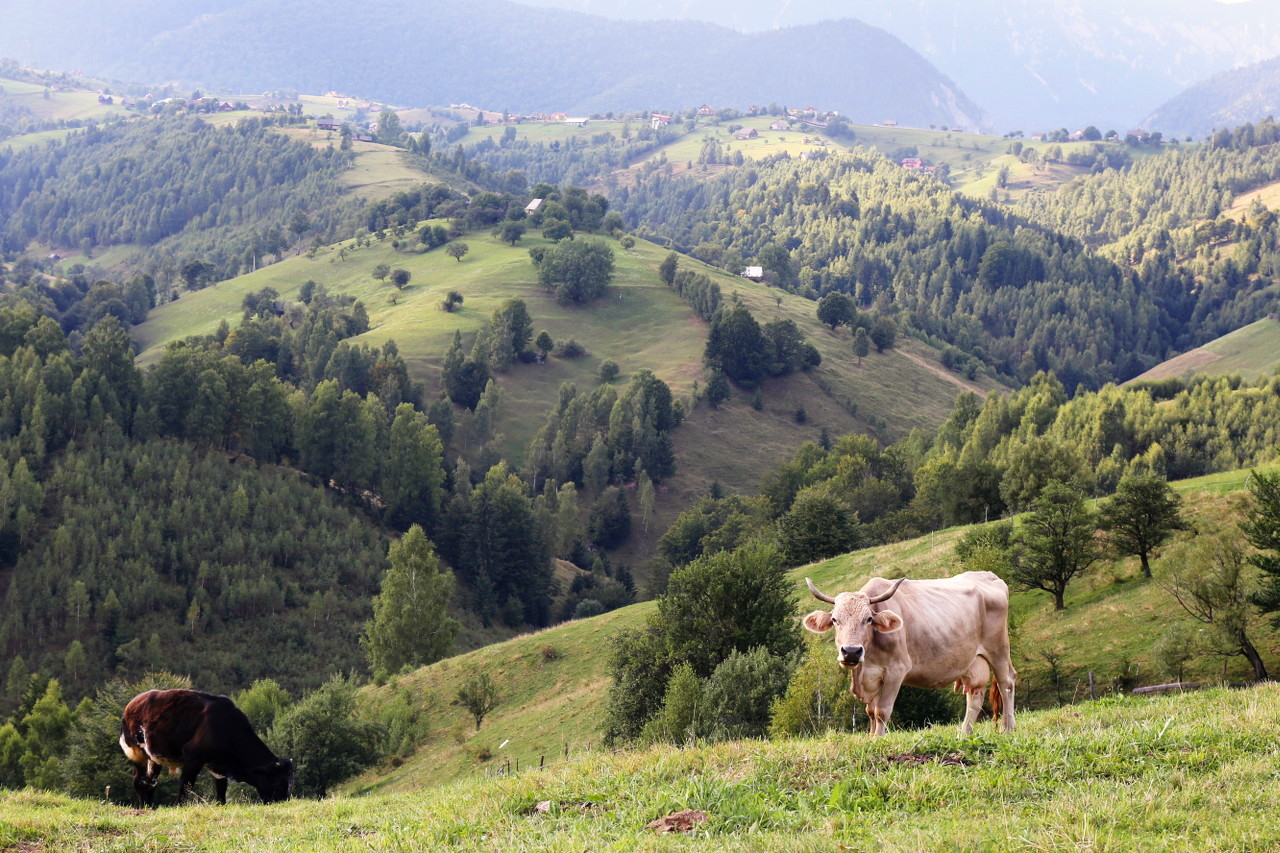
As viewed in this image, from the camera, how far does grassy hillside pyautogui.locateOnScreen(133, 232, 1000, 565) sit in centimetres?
14462

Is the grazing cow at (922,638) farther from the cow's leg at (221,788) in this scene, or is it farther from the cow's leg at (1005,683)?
the cow's leg at (221,788)

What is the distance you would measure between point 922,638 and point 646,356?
149 m

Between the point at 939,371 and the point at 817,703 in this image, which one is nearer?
the point at 817,703

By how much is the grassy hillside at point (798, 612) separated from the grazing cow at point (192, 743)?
1792cm

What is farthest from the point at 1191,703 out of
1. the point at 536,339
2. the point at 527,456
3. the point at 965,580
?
the point at 536,339

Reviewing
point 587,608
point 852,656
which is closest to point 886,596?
point 852,656

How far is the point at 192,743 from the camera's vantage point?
68.5 feet

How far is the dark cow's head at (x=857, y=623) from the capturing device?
1531 centimetres

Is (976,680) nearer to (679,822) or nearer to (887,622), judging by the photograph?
(887,622)

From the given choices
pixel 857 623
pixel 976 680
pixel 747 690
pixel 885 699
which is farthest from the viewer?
pixel 747 690

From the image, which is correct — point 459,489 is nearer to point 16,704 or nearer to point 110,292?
point 16,704

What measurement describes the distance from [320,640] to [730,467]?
237 ft

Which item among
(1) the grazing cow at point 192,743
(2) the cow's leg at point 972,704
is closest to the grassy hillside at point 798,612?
(2) the cow's leg at point 972,704

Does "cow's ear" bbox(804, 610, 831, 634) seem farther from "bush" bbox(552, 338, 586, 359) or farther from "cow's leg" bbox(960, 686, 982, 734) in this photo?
"bush" bbox(552, 338, 586, 359)
